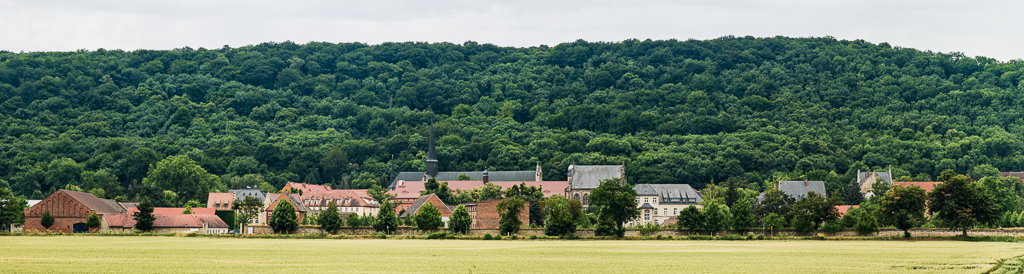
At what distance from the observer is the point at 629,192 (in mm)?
99312

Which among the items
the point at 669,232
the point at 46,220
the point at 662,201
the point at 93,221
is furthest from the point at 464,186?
the point at 669,232

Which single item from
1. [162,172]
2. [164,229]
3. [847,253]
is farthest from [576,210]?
[162,172]

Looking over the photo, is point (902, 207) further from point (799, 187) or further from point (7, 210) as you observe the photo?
point (7, 210)

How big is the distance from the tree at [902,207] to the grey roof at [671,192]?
212 feet

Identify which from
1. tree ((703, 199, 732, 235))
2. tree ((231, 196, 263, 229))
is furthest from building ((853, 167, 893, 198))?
tree ((231, 196, 263, 229))

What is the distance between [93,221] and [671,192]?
291 ft

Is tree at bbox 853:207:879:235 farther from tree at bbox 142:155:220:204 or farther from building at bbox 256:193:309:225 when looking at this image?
tree at bbox 142:155:220:204

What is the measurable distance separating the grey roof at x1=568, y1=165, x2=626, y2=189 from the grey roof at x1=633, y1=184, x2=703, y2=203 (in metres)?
Answer: 21.4

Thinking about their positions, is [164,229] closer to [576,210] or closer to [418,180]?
[576,210]

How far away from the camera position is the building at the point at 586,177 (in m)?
185

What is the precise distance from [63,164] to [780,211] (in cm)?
13248

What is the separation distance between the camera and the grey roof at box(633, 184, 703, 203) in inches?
6334

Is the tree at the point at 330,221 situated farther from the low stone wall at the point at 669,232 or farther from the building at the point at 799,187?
the building at the point at 799,187

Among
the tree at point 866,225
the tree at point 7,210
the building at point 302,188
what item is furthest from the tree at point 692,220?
the building at point 302,188
